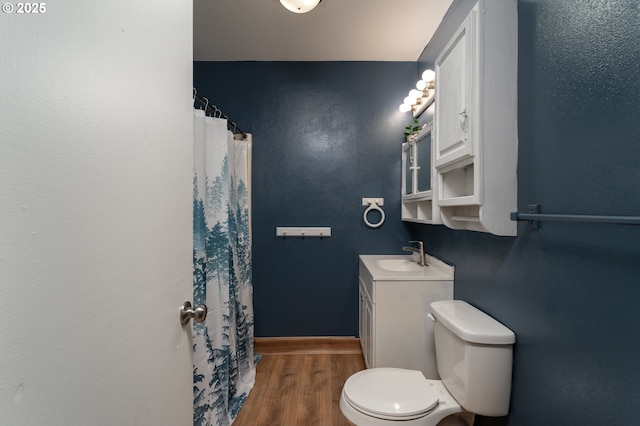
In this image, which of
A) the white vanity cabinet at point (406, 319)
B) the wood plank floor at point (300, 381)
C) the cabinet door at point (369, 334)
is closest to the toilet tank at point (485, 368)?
the white vanity cabinet at point (406, 319)

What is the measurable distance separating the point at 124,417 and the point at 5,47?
67 centimetres

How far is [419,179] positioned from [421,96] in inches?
27.4

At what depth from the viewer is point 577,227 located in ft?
3.00

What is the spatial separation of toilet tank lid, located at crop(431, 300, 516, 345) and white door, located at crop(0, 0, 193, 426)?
1.07m

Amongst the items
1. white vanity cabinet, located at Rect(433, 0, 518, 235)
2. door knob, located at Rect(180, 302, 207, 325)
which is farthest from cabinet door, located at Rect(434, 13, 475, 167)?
door knob, located at Rect(180, 302, 207, 325)

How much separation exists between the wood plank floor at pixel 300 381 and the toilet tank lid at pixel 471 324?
928 mm

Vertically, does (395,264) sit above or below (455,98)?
below

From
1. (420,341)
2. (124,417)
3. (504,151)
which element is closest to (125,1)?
(124,417)

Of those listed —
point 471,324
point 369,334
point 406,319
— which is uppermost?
point 471,324

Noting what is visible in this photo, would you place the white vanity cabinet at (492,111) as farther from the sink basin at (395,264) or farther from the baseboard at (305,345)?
the baseboard at (305,345)

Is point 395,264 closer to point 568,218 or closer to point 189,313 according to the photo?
point 568,218

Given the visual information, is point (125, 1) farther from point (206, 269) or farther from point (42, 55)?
point (206, 269)

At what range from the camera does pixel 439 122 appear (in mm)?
1535

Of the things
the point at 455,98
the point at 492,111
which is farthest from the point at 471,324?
the point at 455,98
